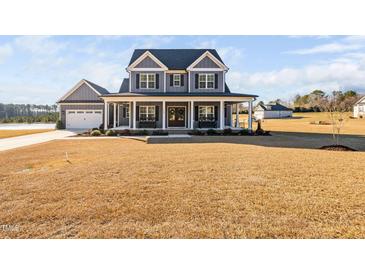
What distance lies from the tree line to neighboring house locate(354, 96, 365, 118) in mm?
68373

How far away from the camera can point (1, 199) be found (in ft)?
19.0

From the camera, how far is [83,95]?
33.9 metres

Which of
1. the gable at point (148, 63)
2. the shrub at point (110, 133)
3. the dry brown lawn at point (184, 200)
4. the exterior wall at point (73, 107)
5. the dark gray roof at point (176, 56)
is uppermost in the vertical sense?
the dark gray roof at point (176, 56)

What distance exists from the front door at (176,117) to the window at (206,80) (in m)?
3.08

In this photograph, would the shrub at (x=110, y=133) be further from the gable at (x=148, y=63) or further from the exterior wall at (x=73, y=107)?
the exterior wall at (x=73, y=107)

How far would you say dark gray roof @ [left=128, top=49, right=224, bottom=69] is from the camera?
88.0 feet

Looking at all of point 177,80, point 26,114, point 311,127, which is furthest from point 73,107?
point 26,114

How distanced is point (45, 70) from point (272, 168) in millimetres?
29066

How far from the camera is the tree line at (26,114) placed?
51656mm

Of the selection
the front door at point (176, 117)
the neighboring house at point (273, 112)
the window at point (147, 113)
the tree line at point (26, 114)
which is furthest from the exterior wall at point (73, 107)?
the neighboring house at point (273, 112)

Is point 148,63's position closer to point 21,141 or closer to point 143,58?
point 143,58

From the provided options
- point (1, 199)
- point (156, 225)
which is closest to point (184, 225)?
point (156, 225)

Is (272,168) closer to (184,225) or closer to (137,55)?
(184,225)

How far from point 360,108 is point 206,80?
55693 millimetres
